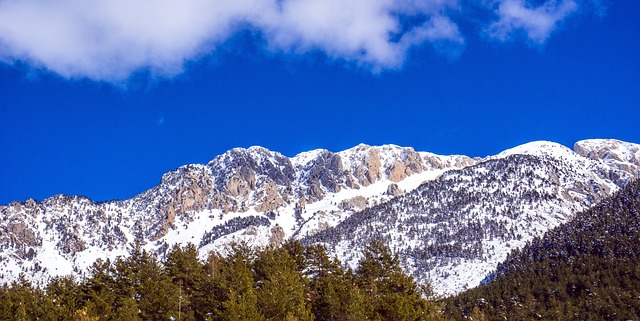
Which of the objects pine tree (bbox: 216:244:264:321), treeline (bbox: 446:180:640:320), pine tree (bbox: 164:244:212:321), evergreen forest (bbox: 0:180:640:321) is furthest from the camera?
treeline (bbox: 446:180:640:320)

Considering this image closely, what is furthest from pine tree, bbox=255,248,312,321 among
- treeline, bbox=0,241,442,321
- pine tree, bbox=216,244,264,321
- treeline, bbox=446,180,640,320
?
treeline, bbox=446,180,640,320

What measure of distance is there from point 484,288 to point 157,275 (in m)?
143

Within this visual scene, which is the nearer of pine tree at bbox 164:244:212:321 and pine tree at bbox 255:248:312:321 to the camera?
pine tree at bbox 255:248:312:321

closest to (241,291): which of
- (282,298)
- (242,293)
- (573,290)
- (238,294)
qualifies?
(242,293)

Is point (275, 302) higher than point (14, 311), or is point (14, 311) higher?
point (14, 311)

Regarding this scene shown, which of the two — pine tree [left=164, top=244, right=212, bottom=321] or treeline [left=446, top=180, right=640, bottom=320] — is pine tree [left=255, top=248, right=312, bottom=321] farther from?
treeline [left=446, top=180, right=640, bottom=320]

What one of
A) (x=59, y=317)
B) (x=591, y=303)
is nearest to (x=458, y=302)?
(x=591, y=303)

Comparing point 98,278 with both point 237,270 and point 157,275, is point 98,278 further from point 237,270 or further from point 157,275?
point 237,270

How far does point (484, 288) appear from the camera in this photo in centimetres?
18312

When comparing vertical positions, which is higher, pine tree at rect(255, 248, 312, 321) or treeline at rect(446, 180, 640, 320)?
treeline at rect(446, 180, 640, 320)

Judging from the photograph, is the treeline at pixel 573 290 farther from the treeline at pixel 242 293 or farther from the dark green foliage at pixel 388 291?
the treeline at pixel 242 293

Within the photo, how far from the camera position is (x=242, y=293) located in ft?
200

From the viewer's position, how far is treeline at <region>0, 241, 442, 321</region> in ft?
185

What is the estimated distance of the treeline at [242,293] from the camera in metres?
56.4
